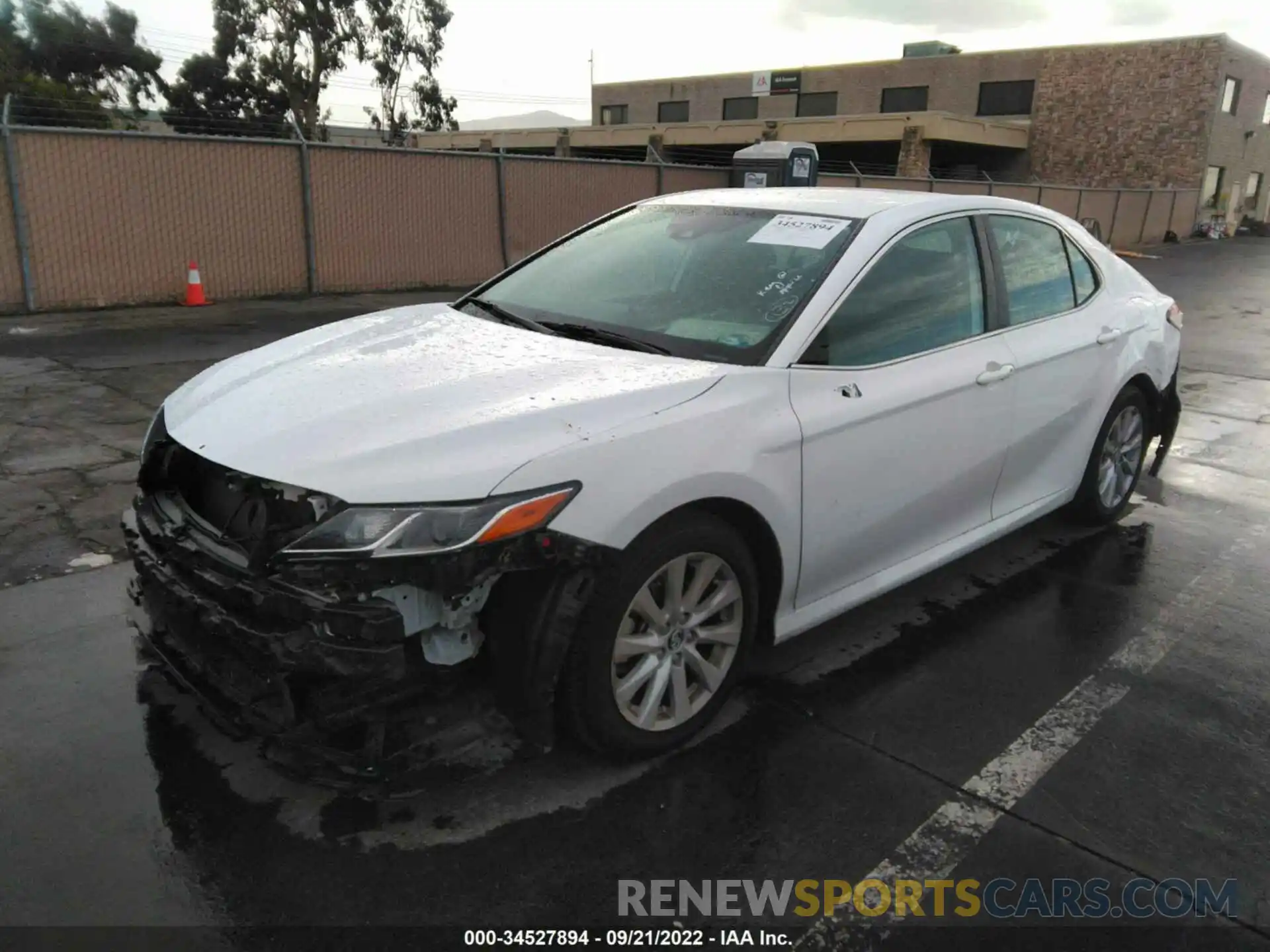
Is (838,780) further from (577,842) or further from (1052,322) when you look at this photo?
(1052,322)

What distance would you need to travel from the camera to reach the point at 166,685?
327 cm

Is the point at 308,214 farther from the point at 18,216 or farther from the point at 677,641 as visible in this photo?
the point at 677,641

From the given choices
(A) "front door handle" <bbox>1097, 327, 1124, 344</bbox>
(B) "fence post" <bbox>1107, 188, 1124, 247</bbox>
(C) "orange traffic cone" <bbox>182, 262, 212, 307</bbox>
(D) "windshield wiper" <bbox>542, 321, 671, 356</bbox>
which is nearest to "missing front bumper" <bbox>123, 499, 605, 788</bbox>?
(D) "windshield wiper" <bbox>542, 321, 671, 356</bbox>

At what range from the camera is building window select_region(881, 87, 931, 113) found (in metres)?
42.2

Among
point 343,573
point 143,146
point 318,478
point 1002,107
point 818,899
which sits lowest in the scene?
point 818,899

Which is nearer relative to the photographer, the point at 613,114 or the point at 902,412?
the point at 902,412

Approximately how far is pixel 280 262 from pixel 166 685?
34.6 feet

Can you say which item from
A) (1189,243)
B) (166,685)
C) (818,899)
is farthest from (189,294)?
(1189,243)

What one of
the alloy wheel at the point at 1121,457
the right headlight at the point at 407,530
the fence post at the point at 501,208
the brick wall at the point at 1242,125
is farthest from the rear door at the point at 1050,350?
the brick wall at the point at 1242,125

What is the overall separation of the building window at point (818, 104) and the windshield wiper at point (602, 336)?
44982 mm

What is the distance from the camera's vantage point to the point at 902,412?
3.39m

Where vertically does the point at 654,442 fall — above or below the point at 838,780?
above

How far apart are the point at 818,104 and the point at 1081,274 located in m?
44.2

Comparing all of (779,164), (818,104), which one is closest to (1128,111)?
(818,104)
